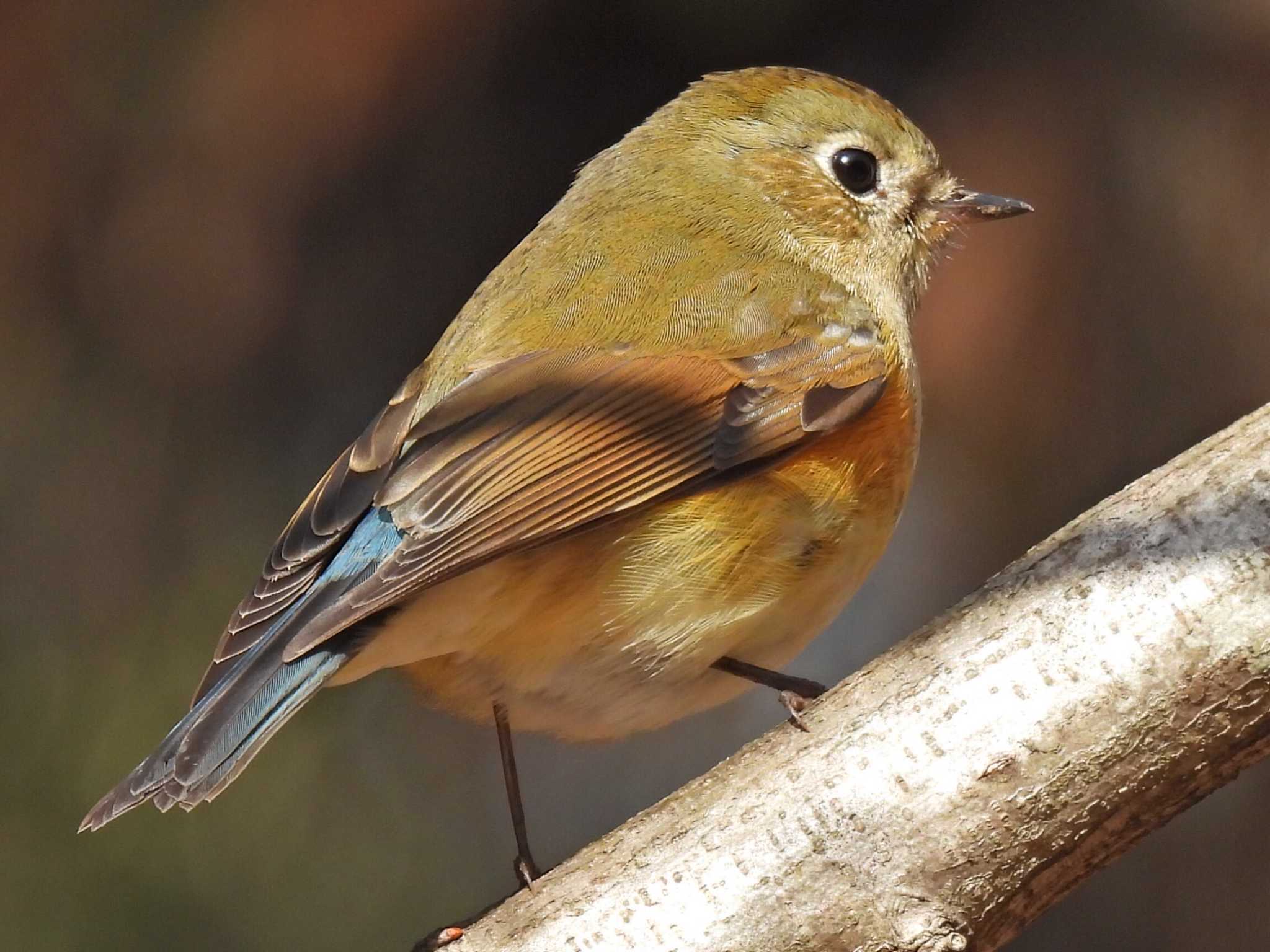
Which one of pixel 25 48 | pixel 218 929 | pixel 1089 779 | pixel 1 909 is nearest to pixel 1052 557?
pixel 1089 779

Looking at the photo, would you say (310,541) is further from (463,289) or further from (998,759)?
(463,289)

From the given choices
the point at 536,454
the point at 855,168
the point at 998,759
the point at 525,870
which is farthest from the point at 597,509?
the point at 855,168

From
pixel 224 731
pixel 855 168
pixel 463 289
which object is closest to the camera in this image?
pixel 224 731

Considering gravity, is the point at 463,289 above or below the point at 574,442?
above

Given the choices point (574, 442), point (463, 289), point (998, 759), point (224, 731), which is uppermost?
point (463, 289)

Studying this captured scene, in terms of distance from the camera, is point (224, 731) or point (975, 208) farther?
point (975, 208)

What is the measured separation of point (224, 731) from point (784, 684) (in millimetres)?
829

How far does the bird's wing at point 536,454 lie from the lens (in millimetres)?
2240

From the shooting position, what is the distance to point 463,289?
4320 mm

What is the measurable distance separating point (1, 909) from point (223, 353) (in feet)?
5.23

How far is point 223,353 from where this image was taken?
430 cm

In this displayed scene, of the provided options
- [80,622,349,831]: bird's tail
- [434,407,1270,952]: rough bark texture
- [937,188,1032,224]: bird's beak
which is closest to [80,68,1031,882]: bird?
[80,622,349,831]: bird's tail

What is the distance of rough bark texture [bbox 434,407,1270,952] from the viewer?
71.7 inches

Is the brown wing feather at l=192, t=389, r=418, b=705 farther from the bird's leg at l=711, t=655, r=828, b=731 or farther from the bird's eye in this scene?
the bird's eye
